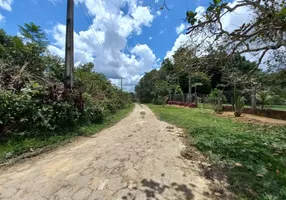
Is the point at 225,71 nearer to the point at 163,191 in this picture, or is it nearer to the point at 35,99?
the point at 163,191

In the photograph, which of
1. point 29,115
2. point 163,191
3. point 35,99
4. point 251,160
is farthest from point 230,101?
point 163,191

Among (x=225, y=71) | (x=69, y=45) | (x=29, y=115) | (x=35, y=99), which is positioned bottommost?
(x=29, y=115)

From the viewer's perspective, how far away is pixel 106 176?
133 inches

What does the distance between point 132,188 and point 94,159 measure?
151 centimetres

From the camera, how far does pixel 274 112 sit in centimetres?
1152

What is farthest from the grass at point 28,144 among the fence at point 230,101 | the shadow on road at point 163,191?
the fence at point 230,101

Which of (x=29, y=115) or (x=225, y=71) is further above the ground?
(x=225, y=71)

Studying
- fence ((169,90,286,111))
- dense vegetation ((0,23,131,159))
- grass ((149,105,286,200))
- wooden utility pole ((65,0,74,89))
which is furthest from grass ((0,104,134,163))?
fence ((169,90,286,111))

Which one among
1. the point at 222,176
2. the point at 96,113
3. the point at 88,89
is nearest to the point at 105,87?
the point at 88,89

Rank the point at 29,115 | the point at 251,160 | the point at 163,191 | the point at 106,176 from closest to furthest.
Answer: the point at 163,191, the point at 106,176, the point at 251,160, the point at 29,115

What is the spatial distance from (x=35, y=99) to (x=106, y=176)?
13.4 feet

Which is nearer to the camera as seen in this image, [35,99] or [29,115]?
[29,115]

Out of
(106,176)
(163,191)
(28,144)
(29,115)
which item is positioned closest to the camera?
(163,191)

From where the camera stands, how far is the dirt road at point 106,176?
9.38ft
